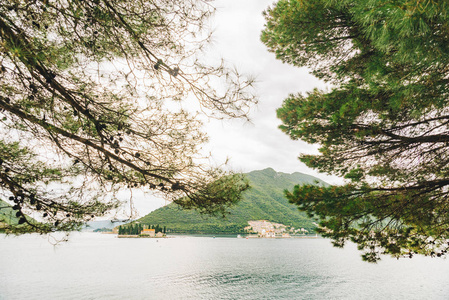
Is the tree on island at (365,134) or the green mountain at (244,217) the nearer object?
the tree on island at (365,134)

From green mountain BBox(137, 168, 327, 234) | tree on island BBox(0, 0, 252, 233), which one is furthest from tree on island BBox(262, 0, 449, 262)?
green mountain BBox(137, 168, 327, 234)

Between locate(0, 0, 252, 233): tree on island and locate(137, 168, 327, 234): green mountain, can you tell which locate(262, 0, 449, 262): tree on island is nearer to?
locate(0, 0, 252, 233): tree on island

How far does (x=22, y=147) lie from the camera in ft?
12.1

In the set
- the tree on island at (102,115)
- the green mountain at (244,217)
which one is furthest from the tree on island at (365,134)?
the green mountain at (244,217)

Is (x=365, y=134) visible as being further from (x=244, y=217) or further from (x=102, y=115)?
(x=244, y=217)

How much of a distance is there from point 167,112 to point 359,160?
4.40m

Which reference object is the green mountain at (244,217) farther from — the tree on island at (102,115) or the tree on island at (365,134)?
the tree on island at (102,115)

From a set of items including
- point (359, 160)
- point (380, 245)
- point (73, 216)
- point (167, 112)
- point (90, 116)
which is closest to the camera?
point (90, 116)

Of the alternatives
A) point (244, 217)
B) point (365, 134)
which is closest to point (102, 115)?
point (365, 134)

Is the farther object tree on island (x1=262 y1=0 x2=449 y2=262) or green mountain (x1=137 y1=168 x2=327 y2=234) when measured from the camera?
green mountain (x1=137 y1=168 x2=327 y2=234)

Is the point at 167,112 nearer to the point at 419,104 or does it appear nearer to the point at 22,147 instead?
the point at 22,147

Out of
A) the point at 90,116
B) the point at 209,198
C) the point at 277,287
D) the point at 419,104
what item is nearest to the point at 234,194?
the point at 209,198

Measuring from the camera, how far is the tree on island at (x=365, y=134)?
13.8 feet

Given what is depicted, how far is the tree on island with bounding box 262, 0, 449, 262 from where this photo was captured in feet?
13.8
